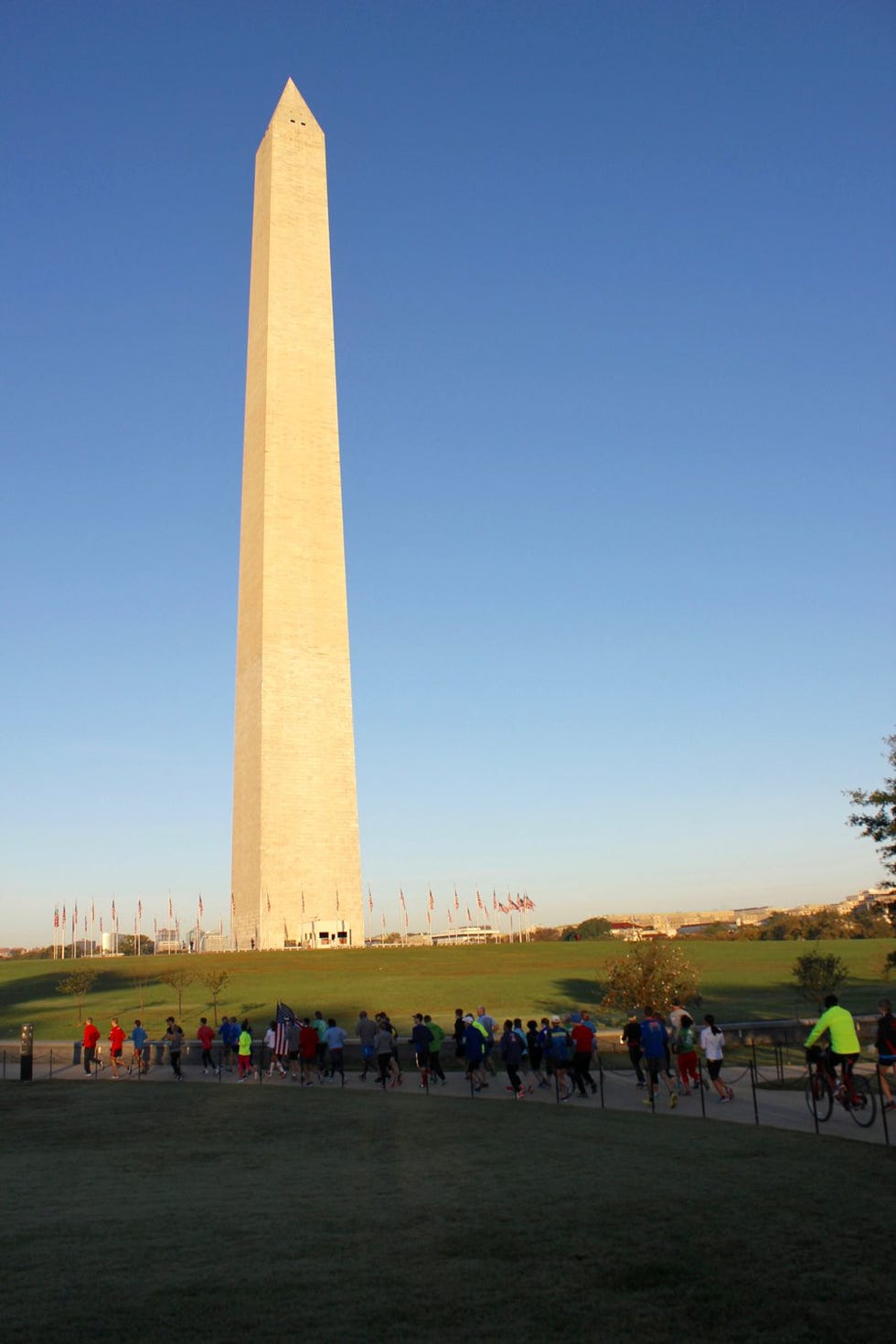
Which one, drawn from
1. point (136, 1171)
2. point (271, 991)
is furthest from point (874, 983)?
point (136, 1171)

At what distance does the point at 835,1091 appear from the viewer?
1438 cm

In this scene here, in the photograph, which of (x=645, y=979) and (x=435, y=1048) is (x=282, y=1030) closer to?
(x=435, y=1048)

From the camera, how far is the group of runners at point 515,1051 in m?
14.6

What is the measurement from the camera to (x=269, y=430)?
59.3 m

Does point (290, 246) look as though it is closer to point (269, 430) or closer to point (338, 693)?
point (269, 430)

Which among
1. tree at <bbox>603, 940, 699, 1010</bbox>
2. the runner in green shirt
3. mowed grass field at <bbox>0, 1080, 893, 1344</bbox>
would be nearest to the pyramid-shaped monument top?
tree at <bbox>603, 940, 699, 1010</bbox>

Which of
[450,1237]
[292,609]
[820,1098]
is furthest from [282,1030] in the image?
[292,609]

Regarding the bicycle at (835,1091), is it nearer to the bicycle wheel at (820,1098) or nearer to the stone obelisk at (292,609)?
the bicycle wheel at (820,1098)

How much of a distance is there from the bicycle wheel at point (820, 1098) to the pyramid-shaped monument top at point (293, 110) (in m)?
61.8

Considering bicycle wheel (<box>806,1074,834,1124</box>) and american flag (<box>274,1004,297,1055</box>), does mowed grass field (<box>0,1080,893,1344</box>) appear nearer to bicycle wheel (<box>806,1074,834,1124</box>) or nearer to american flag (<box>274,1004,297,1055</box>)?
bicycle wheel (<box>806,1074,834,1124</box>)

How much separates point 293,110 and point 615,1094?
60.6m

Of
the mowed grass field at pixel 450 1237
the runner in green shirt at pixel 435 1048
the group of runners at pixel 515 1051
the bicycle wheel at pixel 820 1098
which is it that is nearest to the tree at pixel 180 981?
the group of runners at pixel 515 1051

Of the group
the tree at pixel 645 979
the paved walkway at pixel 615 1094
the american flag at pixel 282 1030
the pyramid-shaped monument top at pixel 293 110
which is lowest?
the paved walkway at pixel 615 1094

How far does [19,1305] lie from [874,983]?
40962 mm
